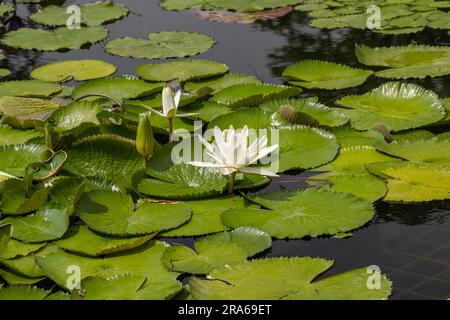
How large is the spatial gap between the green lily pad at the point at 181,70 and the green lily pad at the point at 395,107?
0.79m

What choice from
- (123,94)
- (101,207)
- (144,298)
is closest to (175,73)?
(123,94)

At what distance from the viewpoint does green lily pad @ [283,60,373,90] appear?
13.0ft

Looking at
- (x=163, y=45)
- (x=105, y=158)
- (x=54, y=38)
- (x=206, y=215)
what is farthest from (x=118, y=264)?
(x=54, y=38)

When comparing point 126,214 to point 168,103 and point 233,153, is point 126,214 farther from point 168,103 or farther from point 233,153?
point 168,103

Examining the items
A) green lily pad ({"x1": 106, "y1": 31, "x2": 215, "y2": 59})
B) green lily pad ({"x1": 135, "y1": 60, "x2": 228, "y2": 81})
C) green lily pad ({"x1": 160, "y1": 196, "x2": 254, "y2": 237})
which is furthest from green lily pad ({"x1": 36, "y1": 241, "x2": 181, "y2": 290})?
green lily pad ({"x1": 106, "y1": 31, "x2": 215, "y2": 59})

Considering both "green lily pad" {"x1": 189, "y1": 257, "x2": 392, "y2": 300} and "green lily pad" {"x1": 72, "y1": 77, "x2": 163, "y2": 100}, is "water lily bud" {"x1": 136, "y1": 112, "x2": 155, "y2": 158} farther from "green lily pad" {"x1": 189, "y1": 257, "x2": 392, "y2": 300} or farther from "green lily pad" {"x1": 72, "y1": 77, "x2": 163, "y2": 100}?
"green lily pad" {"x1": 72, "y1": 77, "x2": 163, "y2": 100}

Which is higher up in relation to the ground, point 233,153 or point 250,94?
point 233,153

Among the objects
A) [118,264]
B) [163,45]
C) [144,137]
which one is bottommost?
[118,264]

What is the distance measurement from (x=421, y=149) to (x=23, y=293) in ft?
5.56

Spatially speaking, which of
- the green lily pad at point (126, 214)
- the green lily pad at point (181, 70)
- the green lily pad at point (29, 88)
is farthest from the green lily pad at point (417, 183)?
the green lily pad at point (29, 88)

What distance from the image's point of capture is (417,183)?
290cm

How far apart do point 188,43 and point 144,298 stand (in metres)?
2.78

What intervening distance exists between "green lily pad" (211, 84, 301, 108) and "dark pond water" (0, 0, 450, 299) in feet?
0.80
